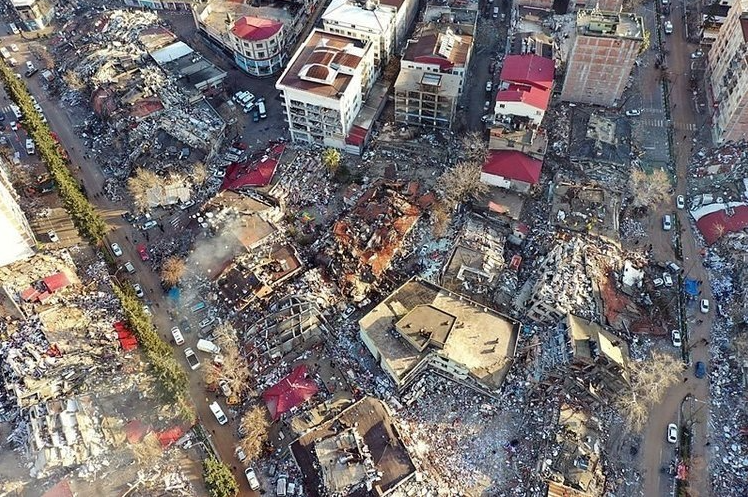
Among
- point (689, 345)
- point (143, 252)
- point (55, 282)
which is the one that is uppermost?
point (689, 345)

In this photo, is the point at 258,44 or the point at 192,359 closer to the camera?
the point at 192,359

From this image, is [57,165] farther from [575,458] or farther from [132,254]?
[575,458]

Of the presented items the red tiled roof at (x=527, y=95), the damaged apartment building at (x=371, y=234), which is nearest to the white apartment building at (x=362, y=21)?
the red tiled roof at (x=527, y=95)

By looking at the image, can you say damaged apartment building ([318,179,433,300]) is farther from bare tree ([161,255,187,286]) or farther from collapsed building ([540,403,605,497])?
collapsed building ([540,403,605,497])

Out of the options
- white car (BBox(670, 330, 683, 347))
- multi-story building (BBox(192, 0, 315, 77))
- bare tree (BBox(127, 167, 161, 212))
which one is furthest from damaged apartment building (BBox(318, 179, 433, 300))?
white car (BBox(670, 330, 683, 347))

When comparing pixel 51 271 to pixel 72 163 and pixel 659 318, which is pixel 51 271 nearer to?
pixel 72 163

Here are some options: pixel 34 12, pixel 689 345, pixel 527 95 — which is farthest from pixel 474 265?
pixel 34 12
